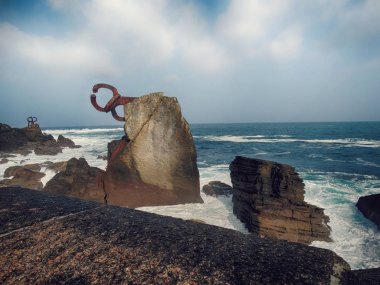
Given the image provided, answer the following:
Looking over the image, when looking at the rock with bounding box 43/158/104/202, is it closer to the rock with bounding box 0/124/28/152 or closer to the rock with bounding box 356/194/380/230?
the rock with bounding box 356/194/380/230

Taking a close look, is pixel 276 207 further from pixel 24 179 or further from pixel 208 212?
pixel 24 179

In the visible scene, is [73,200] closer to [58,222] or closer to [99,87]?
[58,222]

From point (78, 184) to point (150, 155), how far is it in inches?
123

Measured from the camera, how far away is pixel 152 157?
8.67 m

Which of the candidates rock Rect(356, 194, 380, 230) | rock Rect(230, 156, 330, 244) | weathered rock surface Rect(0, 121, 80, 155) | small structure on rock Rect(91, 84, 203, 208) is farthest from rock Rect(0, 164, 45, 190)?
rock Rect(356, 194, 380, 230)

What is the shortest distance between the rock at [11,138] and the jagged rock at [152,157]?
25.7 metres

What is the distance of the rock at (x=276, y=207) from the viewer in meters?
7.29

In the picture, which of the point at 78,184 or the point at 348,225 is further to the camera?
the point at 78,184

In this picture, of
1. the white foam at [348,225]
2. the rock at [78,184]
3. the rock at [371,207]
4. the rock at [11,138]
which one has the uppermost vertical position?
the rock at [11,138]

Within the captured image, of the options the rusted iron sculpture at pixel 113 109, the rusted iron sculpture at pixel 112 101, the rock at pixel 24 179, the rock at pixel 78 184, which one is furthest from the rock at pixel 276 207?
the rock at pixel 24 179

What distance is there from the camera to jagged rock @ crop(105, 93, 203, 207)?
8586 millimetres

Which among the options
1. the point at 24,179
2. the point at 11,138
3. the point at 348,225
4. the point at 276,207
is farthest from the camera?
the point at 11,138

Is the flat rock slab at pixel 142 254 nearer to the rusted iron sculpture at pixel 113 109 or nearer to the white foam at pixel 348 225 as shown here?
the white foam at pixel 348 225

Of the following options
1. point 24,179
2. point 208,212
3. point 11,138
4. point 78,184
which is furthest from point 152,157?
point 11,138
